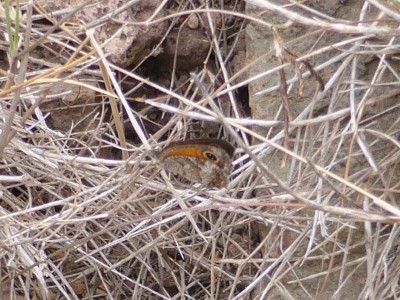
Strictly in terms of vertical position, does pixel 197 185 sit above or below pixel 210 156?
below

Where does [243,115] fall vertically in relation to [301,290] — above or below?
above

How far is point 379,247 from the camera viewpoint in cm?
195

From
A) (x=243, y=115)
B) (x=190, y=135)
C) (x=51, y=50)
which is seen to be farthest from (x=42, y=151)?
(x=243, y=115)

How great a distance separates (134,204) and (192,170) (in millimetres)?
351

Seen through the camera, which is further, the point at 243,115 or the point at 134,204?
the point at 243,115

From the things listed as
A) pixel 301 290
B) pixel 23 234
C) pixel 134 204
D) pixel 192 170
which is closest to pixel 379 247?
pixel 301 290

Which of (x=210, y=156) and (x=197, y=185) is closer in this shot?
(x=210, y=156)

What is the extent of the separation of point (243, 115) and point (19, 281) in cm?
82

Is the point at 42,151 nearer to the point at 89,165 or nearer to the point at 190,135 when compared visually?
the point at 89,165

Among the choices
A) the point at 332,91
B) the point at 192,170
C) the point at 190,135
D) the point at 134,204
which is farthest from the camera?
the point at 190,135

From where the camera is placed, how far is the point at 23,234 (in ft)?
6.77

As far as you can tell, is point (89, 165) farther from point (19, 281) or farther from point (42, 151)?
point (19, 281)

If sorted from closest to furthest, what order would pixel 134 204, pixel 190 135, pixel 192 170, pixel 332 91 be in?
pixel 192 170 < pixel 332 91 < pixel 134 204 < pixel 190 135

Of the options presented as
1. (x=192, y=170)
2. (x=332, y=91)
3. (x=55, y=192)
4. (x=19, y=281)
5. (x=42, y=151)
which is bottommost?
(x=19, y=281)
